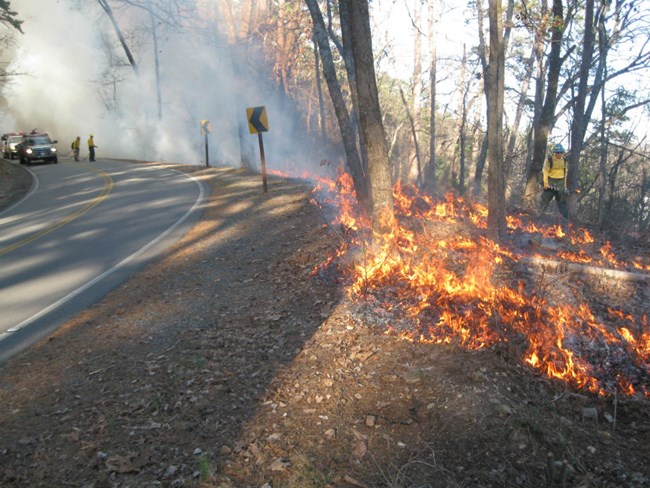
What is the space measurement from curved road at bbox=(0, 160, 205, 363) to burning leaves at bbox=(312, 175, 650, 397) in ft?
15.4

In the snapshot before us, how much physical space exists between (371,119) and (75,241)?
27.9 feet

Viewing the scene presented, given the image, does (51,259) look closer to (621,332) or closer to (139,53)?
(621,332)

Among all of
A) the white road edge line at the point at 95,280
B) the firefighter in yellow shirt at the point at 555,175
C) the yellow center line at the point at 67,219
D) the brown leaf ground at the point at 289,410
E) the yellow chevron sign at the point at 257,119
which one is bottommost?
the brown leaf ground at the point at 289,410

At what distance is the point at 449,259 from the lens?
7.96 metres

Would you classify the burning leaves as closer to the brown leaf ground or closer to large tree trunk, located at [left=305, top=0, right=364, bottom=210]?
the brown leaf ground

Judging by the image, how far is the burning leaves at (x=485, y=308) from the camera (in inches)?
216

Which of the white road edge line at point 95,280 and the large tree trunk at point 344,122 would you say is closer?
Answer: the white road edge line at point 95,280

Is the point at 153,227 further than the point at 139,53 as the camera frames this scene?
No

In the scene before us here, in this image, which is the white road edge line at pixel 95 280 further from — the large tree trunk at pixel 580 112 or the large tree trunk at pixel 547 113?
the large tree trunk at pixel 580 112

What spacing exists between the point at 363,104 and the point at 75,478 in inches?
248

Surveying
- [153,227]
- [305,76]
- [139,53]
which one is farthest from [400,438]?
[139,53]

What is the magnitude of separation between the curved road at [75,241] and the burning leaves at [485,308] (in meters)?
4.70

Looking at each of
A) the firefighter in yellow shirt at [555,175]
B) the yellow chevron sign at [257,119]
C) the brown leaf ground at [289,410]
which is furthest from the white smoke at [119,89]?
the brown leaf ground at [289,410]

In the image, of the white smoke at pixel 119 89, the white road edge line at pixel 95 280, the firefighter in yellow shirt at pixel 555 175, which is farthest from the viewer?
the white smoke at pixel 119 89
